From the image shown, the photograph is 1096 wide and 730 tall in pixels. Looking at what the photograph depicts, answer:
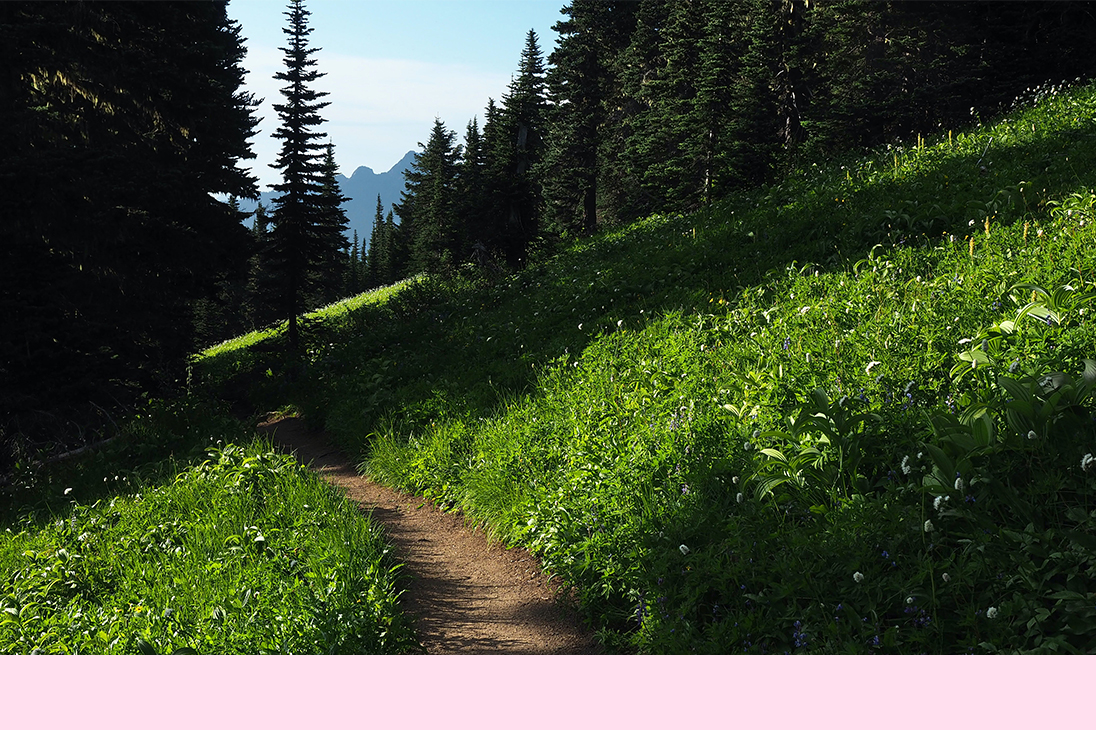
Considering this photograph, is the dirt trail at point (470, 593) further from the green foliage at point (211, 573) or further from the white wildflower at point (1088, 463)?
the white wildflower at point (1088, 463)

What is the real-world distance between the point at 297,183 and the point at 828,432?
19842mm

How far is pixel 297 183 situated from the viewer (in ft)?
65.5

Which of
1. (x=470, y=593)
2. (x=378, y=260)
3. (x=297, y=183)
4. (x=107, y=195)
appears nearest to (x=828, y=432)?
(x=470, y=593)

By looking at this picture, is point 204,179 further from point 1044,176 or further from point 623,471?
point 1044,176

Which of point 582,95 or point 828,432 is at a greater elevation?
point 582,95

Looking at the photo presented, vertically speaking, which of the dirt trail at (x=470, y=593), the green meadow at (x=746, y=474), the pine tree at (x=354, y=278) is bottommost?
the dirt trail at (x=470, y=593)

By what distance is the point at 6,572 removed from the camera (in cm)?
572

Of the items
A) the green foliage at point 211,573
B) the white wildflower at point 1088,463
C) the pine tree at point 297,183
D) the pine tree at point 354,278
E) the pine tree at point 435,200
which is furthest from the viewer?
the pine tree at point 354,278

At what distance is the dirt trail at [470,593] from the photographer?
4059 millimetres

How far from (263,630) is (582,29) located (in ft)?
80.5

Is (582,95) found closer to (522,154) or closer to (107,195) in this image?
(522,154)

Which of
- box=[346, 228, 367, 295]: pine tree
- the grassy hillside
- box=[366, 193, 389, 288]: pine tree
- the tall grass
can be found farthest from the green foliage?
box=[366, 193, 389, 288]: pine tree

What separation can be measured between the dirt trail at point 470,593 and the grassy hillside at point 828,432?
0.23 metres

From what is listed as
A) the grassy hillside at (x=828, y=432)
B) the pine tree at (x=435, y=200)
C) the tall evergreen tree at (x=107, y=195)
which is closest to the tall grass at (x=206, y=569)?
the grassy hillside at (x=828, y=432)
